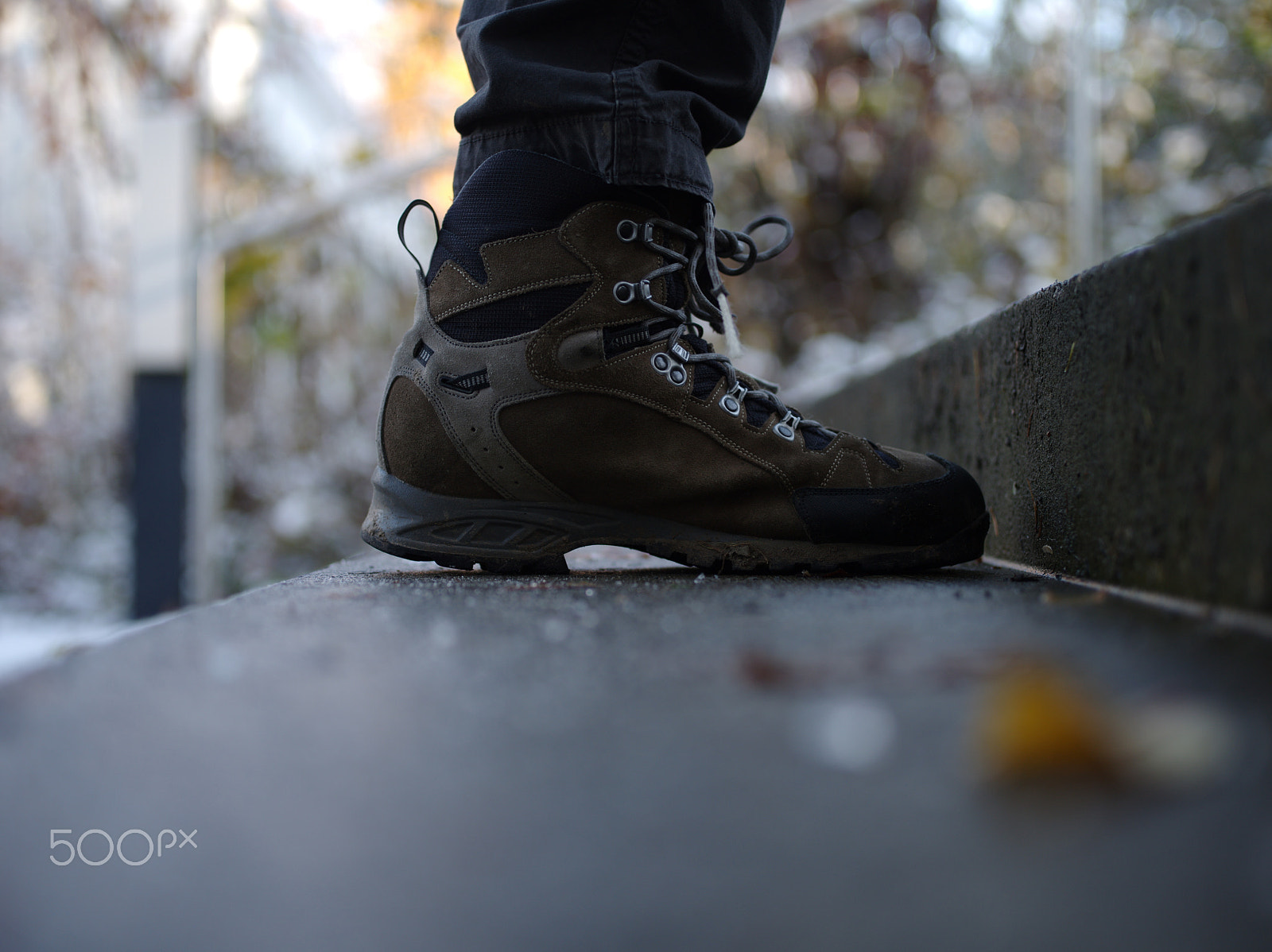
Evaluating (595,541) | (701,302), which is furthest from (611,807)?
(701,302)

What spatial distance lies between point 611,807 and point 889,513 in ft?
2.21

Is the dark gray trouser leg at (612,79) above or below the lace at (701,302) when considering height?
above

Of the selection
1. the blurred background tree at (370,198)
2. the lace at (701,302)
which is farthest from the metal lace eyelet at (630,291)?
the blurred background tree at (370,198)

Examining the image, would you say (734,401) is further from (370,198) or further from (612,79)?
(370,198)

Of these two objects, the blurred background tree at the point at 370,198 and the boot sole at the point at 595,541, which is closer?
the boot sole at the point at 595,541

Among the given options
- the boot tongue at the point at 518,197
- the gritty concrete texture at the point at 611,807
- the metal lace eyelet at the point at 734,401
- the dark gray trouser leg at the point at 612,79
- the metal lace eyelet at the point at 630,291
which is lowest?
the gritty concrete texture at the point at 611,807

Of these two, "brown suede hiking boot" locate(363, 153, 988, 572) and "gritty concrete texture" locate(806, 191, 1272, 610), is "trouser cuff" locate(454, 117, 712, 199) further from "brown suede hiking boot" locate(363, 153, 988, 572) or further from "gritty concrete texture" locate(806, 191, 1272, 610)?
"gritty concrete texture" locate(806, 191, 1272, 610)

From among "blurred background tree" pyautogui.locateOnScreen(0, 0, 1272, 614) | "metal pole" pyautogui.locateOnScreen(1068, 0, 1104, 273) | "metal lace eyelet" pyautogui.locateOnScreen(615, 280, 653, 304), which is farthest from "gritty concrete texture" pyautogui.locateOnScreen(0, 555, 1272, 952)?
"metal pole" pyautogui.locateOnScreen(1068, 0, 1104, 273)

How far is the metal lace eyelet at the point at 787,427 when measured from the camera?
99 cm

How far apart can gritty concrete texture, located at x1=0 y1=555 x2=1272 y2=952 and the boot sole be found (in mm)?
409

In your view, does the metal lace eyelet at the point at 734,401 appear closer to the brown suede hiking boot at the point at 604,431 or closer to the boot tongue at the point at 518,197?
the brown suede hiking boot at the point at 604,431

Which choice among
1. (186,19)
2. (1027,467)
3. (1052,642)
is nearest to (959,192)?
(186,19)

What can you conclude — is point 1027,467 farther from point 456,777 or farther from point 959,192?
point 959,192

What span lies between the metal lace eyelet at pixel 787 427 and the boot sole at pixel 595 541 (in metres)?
0.11
